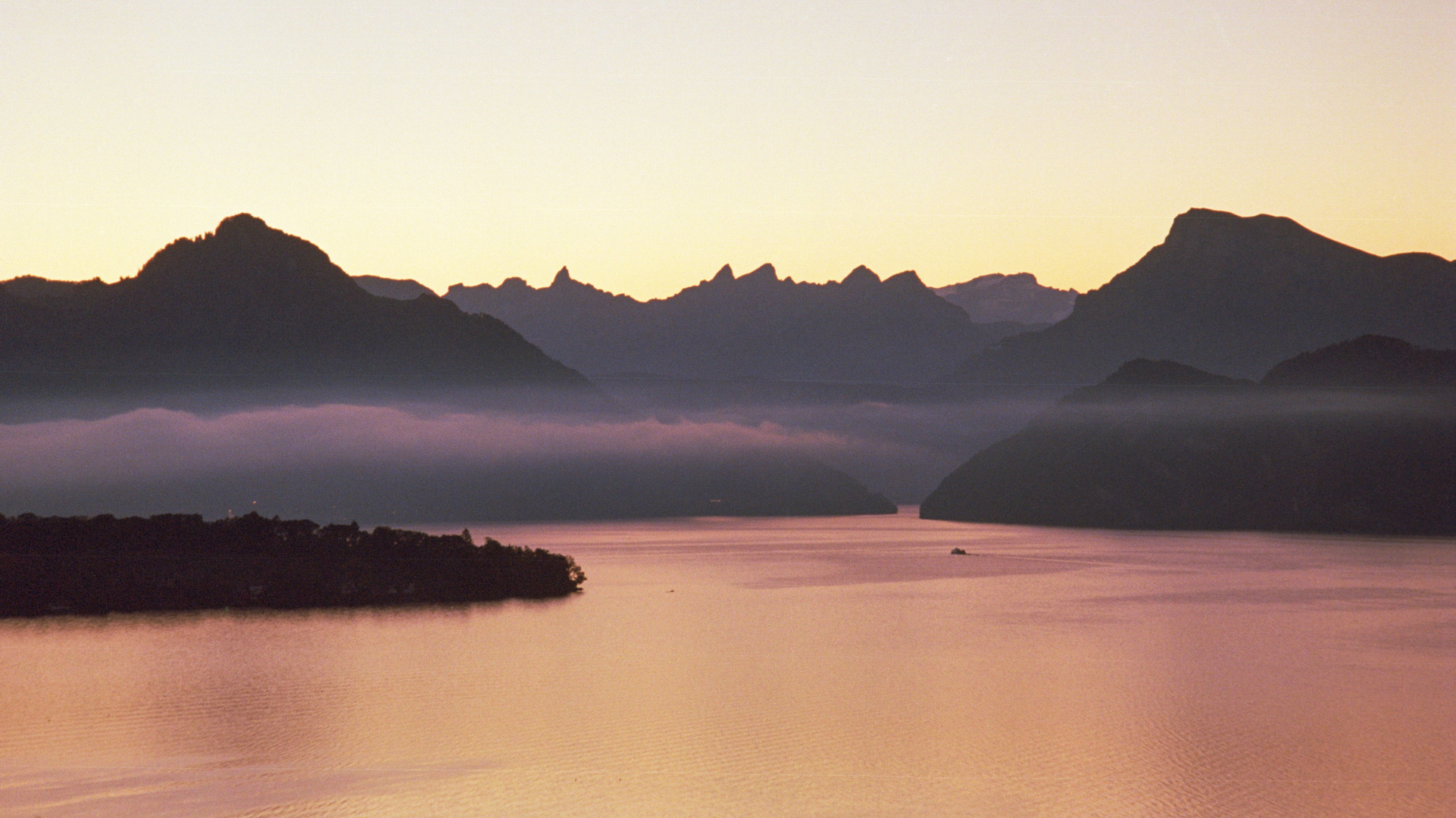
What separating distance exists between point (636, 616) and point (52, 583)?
5608 centimetres

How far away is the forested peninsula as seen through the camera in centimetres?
13188

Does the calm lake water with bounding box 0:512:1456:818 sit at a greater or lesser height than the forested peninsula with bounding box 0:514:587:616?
lesser

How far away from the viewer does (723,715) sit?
73000 mm

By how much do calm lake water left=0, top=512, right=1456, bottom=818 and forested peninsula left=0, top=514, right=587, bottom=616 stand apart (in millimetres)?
8155

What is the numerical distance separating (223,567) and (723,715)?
266 ft

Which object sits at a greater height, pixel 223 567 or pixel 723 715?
pixel 223 567

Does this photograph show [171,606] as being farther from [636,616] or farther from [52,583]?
[636,616]

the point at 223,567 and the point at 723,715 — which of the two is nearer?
the point at 723,715

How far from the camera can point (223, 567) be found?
136750mm

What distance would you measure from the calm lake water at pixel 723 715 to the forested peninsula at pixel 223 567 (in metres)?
8.16

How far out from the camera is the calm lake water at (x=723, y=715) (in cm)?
5391

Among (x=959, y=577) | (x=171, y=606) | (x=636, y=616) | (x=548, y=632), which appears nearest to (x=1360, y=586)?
(x=959, y=577)

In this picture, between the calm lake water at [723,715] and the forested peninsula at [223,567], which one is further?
the forested peninsula at [223,567]

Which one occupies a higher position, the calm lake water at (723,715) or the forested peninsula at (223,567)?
the forested peninsula at (223,567)
